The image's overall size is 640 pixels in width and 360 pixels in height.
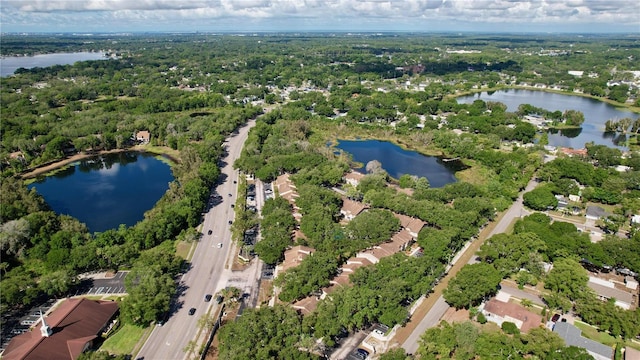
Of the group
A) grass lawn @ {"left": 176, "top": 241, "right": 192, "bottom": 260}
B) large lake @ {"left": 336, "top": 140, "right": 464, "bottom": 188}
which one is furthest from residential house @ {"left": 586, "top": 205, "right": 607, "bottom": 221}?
grass lawn @ {"left": 176, "top": 241, "right": 192, "bottom": 260}

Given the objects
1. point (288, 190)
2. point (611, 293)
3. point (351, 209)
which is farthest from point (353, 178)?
point (611, 293)

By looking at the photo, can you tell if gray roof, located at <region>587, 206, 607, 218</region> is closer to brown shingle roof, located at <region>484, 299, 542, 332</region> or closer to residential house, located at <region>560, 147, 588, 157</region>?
residential house, located at <region>560, 147, 588, 157</region>

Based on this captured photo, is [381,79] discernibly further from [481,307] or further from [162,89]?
[481,307]

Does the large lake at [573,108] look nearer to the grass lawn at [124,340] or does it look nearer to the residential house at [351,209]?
the residential house at [351,209]

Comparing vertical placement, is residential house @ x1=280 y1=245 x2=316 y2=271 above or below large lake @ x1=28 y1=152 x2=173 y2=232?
above

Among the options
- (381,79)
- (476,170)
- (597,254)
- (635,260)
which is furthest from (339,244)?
(381,79)

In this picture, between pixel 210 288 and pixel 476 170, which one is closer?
pixel 210 288
